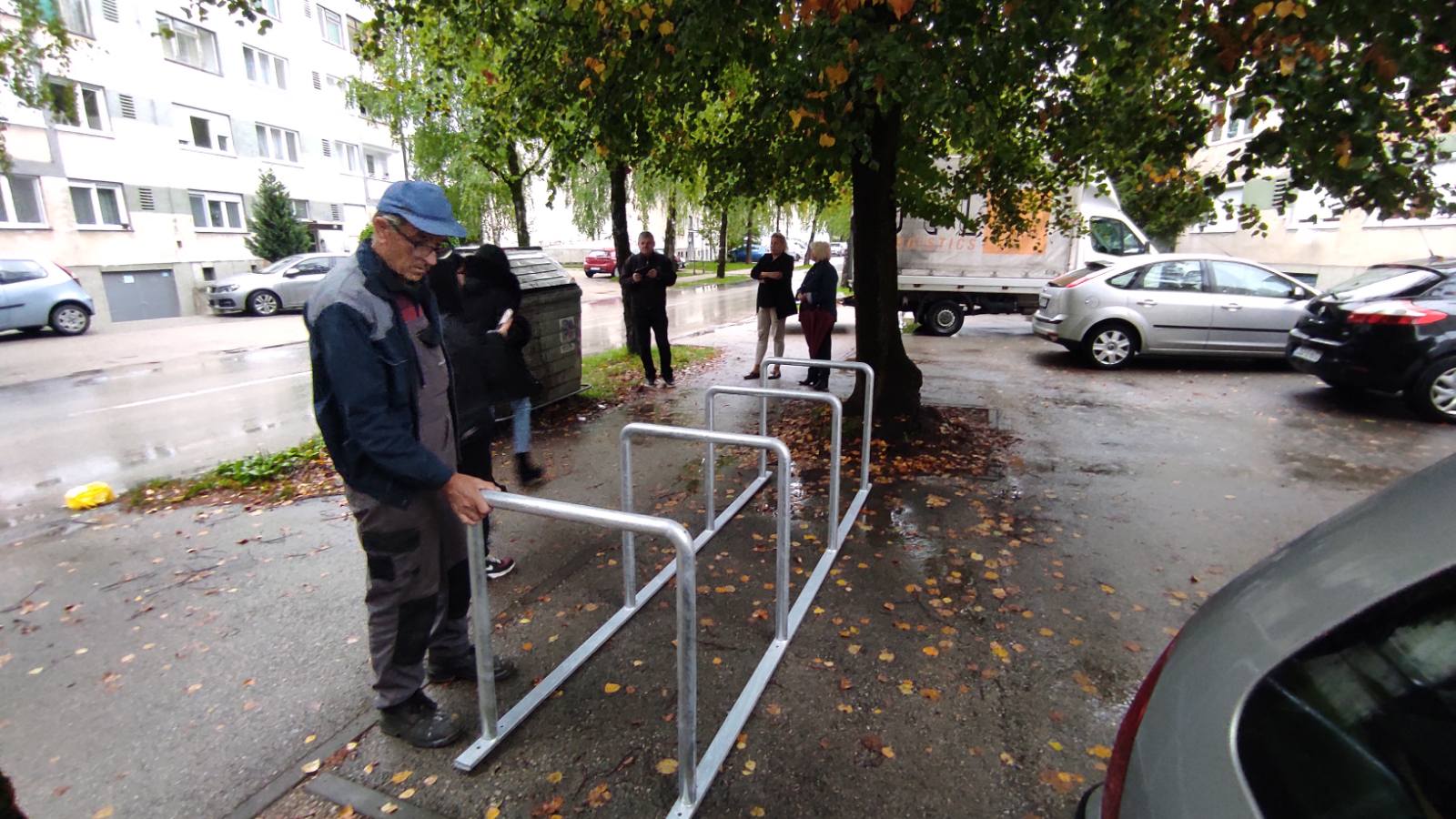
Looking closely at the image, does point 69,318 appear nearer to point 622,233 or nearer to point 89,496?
point 622,233

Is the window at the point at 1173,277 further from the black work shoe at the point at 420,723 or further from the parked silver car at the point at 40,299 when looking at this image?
the parked silver car at the point at 40,299

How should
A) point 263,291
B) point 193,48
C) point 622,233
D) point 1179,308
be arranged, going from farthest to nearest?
point 193,48, point 263,291, point 622,233, point 1179,308

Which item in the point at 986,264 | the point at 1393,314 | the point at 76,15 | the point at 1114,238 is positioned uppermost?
the point at 76,15

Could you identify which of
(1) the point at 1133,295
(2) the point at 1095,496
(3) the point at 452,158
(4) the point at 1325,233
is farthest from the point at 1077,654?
(4) the point at 1325,233

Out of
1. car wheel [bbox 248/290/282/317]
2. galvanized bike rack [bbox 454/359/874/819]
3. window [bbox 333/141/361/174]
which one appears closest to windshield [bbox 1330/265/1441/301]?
galvanized bike rack [bbox 454/359/874/819]

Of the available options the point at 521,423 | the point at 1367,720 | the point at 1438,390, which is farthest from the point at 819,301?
the point at 1367,720

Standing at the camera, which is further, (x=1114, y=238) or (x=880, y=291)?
(x=1114, y=238)

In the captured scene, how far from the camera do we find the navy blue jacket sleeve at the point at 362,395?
2365 millimetres

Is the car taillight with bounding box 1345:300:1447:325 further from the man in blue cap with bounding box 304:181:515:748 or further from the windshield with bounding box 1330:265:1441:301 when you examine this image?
the man in blue cap with bounding box 304:181:515:748

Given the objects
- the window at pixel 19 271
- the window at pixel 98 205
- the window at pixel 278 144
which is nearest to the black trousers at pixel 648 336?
the window at pixel 19 271

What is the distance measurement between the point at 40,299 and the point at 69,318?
2.78ft

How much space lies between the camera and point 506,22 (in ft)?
20.8

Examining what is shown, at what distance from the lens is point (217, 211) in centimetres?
2369

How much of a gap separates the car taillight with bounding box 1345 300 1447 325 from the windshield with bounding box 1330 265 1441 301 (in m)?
0.18
